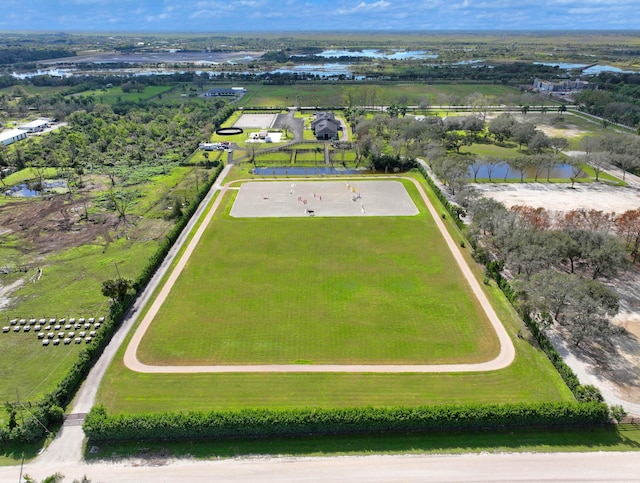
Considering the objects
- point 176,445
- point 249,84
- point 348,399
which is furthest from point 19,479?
point 249,84

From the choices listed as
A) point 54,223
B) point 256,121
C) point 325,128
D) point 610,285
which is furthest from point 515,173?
point 54,223

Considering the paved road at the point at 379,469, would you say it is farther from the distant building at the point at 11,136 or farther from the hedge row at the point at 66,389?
the distant building at the point at 11,136

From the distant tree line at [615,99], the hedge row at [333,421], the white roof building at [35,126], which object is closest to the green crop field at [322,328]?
the hedge row at [333,421]

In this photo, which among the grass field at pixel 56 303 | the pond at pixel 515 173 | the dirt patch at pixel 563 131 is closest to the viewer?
the grass field at pixel 56 303

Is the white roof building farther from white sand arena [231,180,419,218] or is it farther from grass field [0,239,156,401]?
white sand arena [231,180,419,218]

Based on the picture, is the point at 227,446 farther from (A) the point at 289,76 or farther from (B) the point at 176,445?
(A) the point at 289,76

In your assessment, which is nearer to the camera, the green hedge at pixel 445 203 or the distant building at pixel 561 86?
the green hedge at pixel 445 203

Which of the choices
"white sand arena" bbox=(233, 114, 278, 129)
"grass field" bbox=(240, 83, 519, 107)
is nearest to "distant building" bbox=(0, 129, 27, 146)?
"white sand arena" bbox=(233, 114, 278, 129)

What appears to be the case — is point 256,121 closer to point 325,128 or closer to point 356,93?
point 325,128
